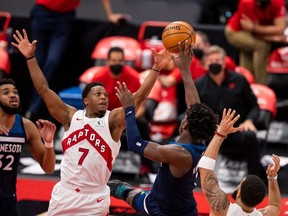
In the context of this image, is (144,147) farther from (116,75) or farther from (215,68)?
(116,75)

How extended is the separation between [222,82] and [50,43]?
10.5ft

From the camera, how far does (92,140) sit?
8492mm

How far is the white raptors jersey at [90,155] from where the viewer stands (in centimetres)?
846

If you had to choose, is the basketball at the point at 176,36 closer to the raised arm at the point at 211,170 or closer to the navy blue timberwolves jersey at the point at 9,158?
the raised arm at the point at 211,170

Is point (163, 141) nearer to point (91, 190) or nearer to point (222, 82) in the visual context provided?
point (222, 82)

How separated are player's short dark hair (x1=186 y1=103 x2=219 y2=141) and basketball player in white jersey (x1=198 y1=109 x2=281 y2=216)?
0.08 meters

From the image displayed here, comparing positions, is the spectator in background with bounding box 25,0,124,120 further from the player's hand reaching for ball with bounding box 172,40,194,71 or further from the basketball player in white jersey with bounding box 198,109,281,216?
the basketball player in white jersey with bounding box 198,109,281,216

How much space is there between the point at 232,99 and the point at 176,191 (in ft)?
12.3

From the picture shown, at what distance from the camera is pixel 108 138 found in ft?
27.8

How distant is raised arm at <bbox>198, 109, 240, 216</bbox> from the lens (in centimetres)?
799

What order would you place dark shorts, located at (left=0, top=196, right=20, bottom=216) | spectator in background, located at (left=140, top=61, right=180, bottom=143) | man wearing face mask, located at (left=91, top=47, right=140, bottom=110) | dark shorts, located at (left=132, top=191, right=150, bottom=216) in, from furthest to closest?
spectator in background, located at (left=140, top=61, right=180, bottom=143), man wearing face mask, located at (left=91, top=47, right=140, bottom=110), dark shorts, located at (left=0, top=196, right=20, bottom=216), dark shorts, located at (left=132, top=191, right=150, bottom=216)

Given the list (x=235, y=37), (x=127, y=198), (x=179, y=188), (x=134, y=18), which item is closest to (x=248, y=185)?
(x=179, y=188)

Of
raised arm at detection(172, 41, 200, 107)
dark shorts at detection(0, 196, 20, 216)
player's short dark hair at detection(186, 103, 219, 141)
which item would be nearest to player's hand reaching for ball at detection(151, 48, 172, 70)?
raised arm at detection(172, 41, 200, 107)

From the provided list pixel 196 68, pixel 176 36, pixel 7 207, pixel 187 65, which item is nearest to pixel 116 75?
pixel 196 68
